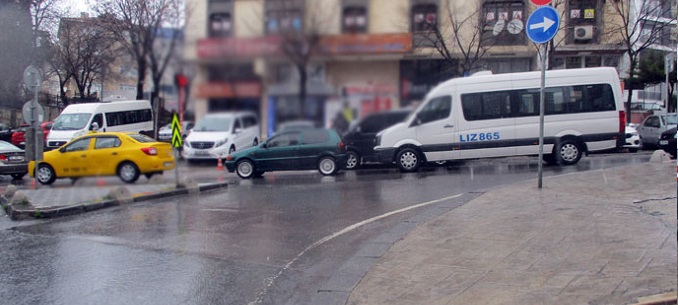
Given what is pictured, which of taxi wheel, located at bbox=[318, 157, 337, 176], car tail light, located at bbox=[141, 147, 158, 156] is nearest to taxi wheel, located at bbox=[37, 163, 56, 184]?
car tail light, located at bbox=[141, 147, 158, 156]

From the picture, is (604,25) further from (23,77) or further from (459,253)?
(23,77)

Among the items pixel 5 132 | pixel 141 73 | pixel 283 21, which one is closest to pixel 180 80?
pixel 283 21

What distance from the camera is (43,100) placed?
884cm

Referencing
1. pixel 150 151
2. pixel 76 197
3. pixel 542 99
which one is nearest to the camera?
pixel 542 99

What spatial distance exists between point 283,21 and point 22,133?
8.47 metres

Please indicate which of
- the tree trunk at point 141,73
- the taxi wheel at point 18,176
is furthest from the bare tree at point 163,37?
the taxi wheel at point 18,176

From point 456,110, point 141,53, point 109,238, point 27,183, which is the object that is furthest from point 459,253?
point 27,183

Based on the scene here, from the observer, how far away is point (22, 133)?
32.8 ft

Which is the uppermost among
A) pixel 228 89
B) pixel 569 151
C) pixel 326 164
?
pixel 228 89

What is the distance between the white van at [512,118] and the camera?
5.51 meters

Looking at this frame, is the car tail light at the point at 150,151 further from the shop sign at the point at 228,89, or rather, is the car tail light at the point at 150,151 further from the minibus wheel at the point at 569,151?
the minibus wheel at the point at 569,151

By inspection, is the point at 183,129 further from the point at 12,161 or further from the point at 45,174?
the point at 12,161

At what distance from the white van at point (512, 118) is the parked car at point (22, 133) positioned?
5.37m

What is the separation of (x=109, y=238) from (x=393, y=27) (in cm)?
596
